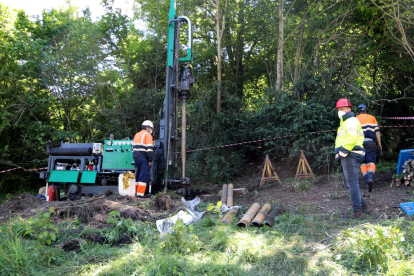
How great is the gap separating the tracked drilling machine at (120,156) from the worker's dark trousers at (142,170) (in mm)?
561

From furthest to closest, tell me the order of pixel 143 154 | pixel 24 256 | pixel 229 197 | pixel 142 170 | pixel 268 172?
1. pixel 268 172
2. pixel 143 154
3. pixel 142 170
4. pixel 229 197
5. pixel 24 256

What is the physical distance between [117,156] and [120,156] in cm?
9

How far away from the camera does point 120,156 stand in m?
9.19

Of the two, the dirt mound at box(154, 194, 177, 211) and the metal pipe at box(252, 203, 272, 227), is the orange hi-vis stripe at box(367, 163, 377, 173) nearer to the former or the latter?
the metal pipe at box(252, 203, 272, 227)

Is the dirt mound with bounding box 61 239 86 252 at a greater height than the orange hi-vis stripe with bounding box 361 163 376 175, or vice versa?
the orange hi-vis stripe with bounding box 361 163 376 175

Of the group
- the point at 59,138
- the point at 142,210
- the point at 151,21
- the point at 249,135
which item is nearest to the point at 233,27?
the point at 151,21

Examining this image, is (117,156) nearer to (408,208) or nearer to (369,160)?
(369,160)

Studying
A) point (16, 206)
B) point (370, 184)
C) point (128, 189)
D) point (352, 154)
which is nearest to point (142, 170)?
point (128, 189)

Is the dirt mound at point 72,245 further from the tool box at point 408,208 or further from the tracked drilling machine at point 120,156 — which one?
the tool box at point 408,208

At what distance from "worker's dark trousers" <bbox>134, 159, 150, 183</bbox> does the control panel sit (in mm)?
938

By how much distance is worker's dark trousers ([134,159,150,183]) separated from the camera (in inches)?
316

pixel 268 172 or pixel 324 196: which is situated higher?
pixel 268 172

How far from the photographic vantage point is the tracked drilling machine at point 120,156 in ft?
28.9

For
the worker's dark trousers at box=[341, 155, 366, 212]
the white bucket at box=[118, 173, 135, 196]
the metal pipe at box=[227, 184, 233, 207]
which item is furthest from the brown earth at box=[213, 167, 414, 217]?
the white bucket at box=[118, 173, 135, 196]
